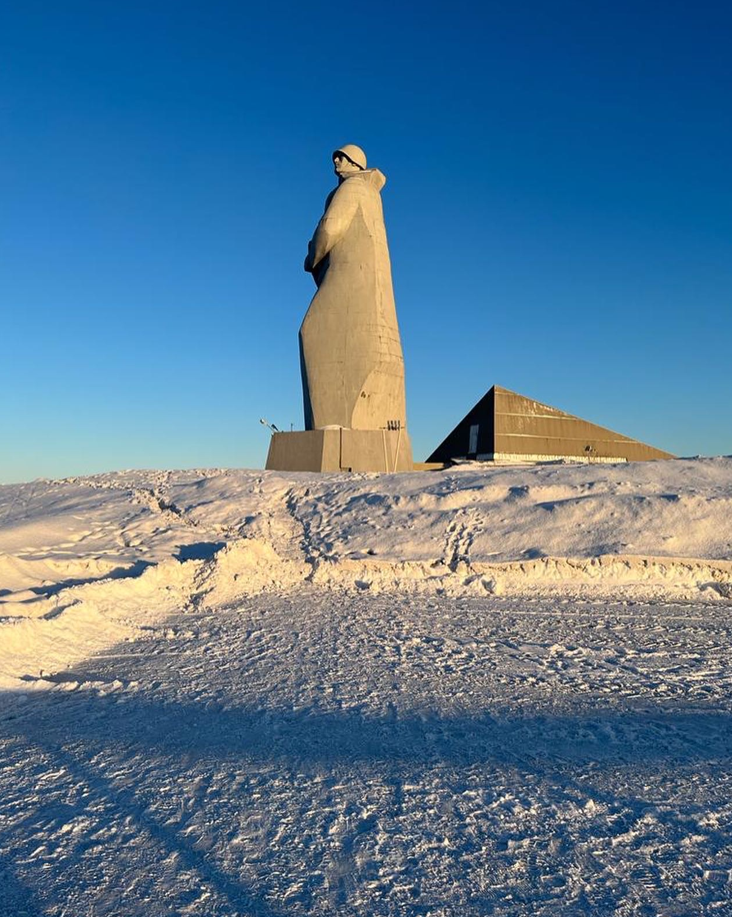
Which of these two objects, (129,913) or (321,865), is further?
(321,865)

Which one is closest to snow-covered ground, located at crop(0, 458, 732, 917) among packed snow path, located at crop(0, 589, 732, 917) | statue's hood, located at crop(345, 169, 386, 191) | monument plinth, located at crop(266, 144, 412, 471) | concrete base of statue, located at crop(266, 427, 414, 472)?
packed snow path, located at crop(0, 589, 732, 917)

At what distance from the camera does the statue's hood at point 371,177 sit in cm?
1498

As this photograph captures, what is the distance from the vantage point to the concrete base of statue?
540 inches

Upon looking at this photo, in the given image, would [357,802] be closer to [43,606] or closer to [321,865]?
[321,865]

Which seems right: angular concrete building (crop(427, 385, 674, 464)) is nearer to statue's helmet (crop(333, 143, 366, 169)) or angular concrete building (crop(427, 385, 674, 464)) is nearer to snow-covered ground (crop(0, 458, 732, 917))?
statue's helmet (crop(333, 143, 366, 169))

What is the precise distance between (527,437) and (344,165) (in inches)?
373

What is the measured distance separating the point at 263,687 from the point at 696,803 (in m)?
2.14

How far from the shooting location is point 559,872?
2.03 metres

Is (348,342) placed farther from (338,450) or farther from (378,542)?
(378,542)

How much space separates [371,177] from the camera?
15.1 meters

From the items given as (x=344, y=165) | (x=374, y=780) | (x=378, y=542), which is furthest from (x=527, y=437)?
(x=374, y=780)

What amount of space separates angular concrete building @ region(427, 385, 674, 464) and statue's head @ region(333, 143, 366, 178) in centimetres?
777

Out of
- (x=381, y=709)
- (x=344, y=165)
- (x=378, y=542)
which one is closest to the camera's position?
(x=381, y=709)

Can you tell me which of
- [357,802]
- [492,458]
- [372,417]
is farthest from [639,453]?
[357,802]
